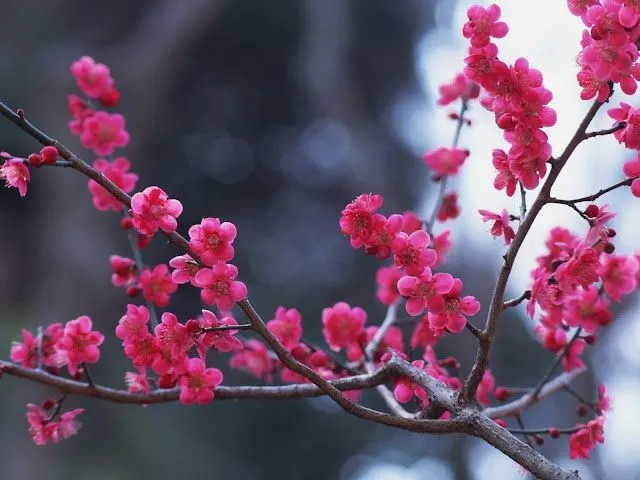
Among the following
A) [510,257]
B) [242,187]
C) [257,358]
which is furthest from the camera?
[242,187]

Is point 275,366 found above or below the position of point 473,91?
below

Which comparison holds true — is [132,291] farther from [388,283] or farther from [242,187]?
[242,187]

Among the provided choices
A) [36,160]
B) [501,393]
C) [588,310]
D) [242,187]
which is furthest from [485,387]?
[242,187]

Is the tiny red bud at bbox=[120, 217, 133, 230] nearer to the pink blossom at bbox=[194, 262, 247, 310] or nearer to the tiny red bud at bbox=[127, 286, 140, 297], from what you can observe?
the tiny red bud at bbox=[127, 286, 140, 297]

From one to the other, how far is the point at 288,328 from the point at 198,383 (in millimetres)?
243

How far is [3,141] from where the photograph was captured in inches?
192

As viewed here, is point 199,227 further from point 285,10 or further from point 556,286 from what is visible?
point 285,10

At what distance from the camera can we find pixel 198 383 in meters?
0.94

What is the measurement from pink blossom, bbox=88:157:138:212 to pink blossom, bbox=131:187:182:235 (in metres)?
0.35

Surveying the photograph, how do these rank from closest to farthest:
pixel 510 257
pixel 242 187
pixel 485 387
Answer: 1. pixel 510 257
2. pixel 485 387
3. pixel 242 187

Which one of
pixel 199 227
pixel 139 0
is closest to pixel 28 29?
pixel 139 0

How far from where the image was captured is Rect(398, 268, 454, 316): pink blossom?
2.68 feet

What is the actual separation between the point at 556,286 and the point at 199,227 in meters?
0.40

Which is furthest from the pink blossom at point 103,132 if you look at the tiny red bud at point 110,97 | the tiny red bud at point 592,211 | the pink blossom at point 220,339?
the tiny red bud at point 592,211
